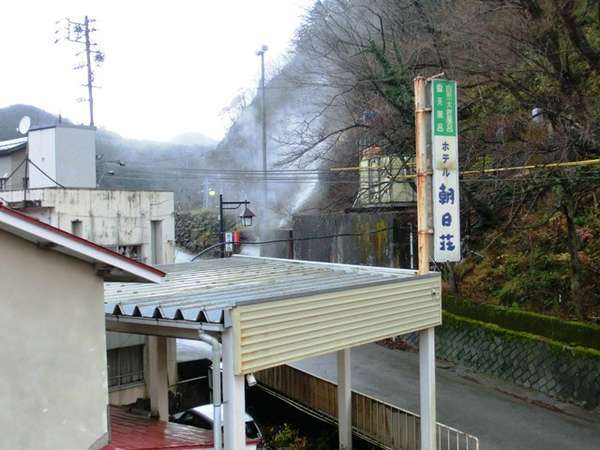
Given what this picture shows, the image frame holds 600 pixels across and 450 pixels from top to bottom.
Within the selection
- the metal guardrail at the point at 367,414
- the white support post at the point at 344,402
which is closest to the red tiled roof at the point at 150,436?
the white support post at the point at 344,402

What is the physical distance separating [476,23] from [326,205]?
21583 mm

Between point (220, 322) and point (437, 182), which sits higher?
point (437, 182)

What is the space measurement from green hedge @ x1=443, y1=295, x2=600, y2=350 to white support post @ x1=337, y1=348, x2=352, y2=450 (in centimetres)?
700

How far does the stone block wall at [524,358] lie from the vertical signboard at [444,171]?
630 centimetres

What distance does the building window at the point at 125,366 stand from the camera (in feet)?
45.6

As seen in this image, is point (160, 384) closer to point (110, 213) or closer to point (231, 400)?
point (231, 400)

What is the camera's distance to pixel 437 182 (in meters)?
11.1

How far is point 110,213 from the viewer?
17.5 meters

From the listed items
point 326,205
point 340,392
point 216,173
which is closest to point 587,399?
point 340,392

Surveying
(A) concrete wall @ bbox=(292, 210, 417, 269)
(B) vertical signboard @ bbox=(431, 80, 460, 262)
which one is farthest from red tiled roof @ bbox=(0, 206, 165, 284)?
(A) concrete wall @ bbox=(292, 210, 417, 269)

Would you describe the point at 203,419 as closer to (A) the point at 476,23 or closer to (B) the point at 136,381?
(B) the point at 136,381

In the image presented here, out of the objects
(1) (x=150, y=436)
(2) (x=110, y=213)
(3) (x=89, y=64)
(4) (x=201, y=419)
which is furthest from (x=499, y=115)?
(3) (x=89, y=64)

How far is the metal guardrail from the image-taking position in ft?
36.9

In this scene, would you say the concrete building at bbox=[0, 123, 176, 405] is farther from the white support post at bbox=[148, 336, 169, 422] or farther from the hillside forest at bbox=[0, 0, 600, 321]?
the hillside forest at bbox=[0, 0, 600, 321]
